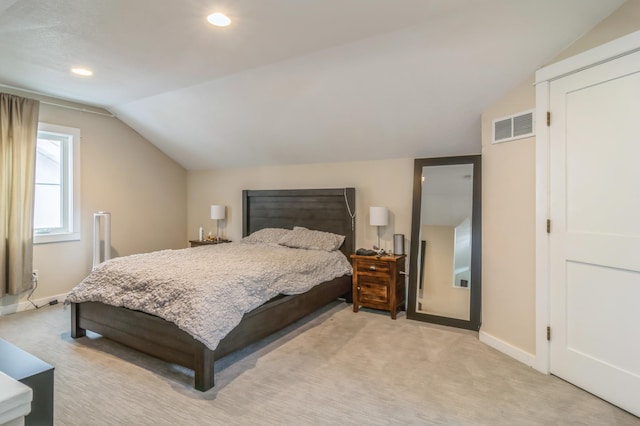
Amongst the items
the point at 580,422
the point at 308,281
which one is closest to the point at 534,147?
the point at 580,422

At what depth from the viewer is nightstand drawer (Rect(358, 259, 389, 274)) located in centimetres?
380

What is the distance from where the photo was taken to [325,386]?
2359mm

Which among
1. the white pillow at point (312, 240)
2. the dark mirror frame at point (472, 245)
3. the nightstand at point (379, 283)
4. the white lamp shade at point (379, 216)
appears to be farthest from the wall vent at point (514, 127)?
the white pillow at point (312, 240)

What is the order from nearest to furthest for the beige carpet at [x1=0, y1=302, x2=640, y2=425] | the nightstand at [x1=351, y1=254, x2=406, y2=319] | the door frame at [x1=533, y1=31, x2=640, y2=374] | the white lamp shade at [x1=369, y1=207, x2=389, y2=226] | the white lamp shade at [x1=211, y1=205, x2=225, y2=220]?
1. the beige carpet at [x1=0, y1=302, x2=640, y2=425]
2. the door frame at [x1=533, y1=31, x2=640, y2=374]
3. the nightstand at [x1=351, y1=254, x2=406, y2=319]
4. the white lamp shade at [x1=369, y1=207, x2=389, y2=226]
5. the white lamp shade at [x1=211, y1=205, x2=225, y2=220]

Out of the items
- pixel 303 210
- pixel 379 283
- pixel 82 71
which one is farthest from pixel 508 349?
pixel 82 71

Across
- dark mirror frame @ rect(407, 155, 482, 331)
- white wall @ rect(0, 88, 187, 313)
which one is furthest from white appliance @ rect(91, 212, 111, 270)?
dark mirror frame @ rect(407, 155, 482, 331)

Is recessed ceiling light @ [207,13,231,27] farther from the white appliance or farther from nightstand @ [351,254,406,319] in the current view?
the white appliance

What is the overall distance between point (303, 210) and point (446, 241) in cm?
194

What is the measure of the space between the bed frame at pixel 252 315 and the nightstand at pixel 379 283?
0.28m

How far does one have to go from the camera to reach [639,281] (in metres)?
2.09

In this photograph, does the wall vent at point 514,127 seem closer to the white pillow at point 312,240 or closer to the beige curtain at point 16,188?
the white pillow at point 312,240

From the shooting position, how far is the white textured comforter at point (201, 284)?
239cm

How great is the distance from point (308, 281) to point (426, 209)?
1.50 m

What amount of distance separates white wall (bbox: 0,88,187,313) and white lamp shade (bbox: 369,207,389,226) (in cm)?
354
